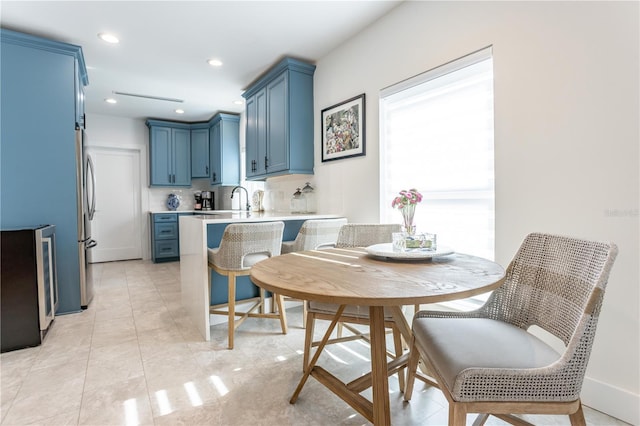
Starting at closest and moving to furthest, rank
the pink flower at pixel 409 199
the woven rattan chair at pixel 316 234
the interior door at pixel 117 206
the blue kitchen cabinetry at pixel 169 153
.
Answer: the pink flower at pixel 409 199
the woven rattan chair at pixel 316 234
the interior door at pixel 117 206
the blue kitchen cabinetry at pixel 169 153

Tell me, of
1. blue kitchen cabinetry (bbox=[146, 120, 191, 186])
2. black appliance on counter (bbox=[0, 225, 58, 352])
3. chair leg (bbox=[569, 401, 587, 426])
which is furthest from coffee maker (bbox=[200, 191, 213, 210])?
chair leg (bbox=[569, 401, 587, 426])

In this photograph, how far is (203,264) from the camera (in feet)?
7.67

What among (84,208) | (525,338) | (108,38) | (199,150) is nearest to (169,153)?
(199,150)

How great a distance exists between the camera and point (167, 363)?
78.9 inches

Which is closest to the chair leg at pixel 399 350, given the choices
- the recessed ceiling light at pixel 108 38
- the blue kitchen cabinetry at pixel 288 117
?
the blue kitchen cabinetry at pixel 288 117

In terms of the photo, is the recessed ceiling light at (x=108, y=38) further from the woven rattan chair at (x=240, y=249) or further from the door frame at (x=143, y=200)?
the door frame at (x=143, y=200)

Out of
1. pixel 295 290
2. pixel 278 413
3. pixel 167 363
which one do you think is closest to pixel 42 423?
pixel 167 363

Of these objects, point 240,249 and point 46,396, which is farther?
point 240,249

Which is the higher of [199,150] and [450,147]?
[199,150]

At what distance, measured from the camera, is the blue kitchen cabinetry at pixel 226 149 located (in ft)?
17.4

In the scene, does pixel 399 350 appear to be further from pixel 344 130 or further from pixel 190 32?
pixel 190 32

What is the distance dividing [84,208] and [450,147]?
3240mm

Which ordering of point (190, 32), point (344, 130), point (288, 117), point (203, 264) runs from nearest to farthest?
point (203, 264)
point (190, 32)
point (344, 130)
point (288, 117)

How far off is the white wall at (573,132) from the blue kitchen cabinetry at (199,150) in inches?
182
